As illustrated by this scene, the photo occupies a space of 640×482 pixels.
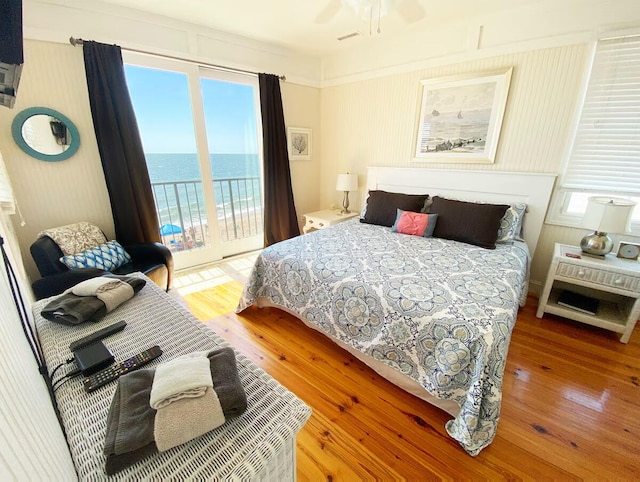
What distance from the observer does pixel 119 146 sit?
244 centimetres

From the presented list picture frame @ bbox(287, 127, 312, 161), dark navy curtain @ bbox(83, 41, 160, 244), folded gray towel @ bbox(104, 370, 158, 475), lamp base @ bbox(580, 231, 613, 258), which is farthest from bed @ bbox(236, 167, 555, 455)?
picture frame @ bbox(287, 127, 312, 161)

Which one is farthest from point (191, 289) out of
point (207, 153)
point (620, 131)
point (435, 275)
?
point (620, 131)

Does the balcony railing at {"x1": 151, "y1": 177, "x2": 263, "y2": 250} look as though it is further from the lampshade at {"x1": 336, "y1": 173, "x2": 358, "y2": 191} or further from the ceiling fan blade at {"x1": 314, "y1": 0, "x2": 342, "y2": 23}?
the ceiling fan blade at {"x1": 314, "y1": 0, "x2": 342, "y2": 23}

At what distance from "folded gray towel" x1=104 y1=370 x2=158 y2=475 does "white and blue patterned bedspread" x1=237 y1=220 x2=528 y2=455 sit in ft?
3.95

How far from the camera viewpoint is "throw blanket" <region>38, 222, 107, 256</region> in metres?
2.12

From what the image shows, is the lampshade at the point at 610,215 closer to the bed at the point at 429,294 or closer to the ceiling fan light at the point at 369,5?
the bed at the point at 429,294

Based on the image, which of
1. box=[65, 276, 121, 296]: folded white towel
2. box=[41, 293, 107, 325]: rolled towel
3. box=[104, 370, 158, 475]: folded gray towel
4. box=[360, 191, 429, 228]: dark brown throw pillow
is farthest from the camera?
box=[360, 191, 429, 228]: dark brown throw pillow

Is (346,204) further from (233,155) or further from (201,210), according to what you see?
(201,210)

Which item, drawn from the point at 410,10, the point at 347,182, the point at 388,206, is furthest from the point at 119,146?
the point at 410,10

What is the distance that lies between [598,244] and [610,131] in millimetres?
919

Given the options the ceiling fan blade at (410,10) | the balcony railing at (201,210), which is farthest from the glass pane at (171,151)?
the ceiling fan blade at (410,10)

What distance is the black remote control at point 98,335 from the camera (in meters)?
1.00

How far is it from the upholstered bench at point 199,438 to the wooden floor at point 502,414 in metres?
0.71

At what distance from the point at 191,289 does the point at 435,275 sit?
7.86 feet
